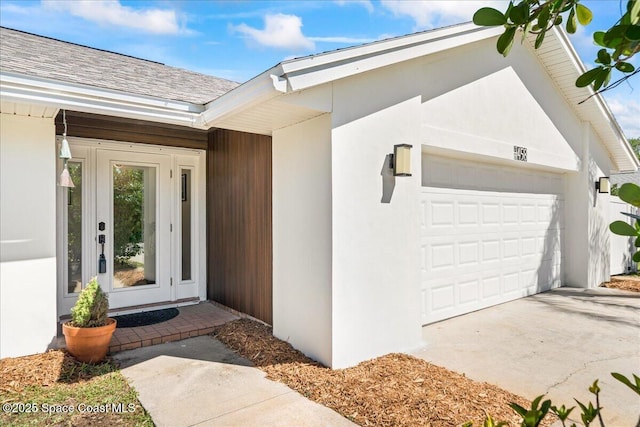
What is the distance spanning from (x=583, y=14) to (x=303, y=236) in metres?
3.52

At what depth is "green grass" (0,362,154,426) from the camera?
3.21 m

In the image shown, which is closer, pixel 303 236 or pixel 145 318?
pixel 303 236

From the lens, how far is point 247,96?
Result: 12.8 ft


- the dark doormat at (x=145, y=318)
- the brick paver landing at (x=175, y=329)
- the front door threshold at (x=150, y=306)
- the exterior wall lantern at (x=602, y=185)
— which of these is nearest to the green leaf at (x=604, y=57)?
the brick paver landing at (x=175, y=329)

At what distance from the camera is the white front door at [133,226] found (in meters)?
5.87

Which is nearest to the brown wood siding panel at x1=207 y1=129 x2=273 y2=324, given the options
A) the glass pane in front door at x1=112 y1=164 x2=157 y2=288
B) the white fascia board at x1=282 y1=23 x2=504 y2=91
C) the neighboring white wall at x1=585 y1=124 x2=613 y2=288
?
the glass pane in front door at x1=112 y1=164 x2=157 y2=288

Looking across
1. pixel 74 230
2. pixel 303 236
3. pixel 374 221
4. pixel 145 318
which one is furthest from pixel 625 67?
pixel 74 230

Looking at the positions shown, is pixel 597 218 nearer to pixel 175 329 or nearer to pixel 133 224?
pixel 175 329

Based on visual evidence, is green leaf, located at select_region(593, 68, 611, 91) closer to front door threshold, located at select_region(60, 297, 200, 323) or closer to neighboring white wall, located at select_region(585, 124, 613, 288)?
front door threshold, located at select_region(60, 297, 200, 323)

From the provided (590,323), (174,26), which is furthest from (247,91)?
(174,26)

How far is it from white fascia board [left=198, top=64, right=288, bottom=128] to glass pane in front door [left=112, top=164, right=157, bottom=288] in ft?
7.02

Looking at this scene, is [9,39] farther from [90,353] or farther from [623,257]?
[623,257]

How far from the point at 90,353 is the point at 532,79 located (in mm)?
8233

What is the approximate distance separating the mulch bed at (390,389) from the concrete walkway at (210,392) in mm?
148
